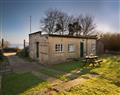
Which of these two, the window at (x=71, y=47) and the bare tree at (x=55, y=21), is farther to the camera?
the bare tree at (x=55, y=21)

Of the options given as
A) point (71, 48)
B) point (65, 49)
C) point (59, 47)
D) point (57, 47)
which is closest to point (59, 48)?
point (59, 47)

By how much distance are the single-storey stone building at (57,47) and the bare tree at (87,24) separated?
68.6 ft

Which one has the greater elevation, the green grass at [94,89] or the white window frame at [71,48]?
the white window frame at [71,48]

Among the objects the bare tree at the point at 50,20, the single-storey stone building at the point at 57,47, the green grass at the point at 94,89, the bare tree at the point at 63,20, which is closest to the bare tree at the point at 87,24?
the bare tree at the point at 63,20

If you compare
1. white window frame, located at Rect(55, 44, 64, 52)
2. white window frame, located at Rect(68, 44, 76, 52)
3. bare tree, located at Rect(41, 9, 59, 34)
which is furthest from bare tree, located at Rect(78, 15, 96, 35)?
white window frame, located at Rect(55, 44, 64, 52)

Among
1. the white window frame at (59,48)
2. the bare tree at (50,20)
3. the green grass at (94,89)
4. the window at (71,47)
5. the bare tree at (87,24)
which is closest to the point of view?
the green grass at (94,89)

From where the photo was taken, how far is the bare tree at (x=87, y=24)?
39.3 m

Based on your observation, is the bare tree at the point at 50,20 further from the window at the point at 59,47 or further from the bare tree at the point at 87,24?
the window at the point at 59,47

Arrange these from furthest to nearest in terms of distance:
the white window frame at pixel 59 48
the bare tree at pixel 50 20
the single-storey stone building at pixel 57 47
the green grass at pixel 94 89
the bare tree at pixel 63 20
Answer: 1. the bare tree at pixel 63 20
2. the bare tree at pixel 50 20
3. the white window frame at pixel 59 48
4. the single-storey stone building at pixel 57 47
5. the green grass at pixel 94 89

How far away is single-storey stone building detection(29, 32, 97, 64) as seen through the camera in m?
14.1

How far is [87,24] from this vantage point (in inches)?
1564

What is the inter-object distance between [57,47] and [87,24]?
27261 millimetres

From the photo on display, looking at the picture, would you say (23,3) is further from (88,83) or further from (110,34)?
(110,34)

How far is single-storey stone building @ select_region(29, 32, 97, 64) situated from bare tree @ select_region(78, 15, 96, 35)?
823 inches
